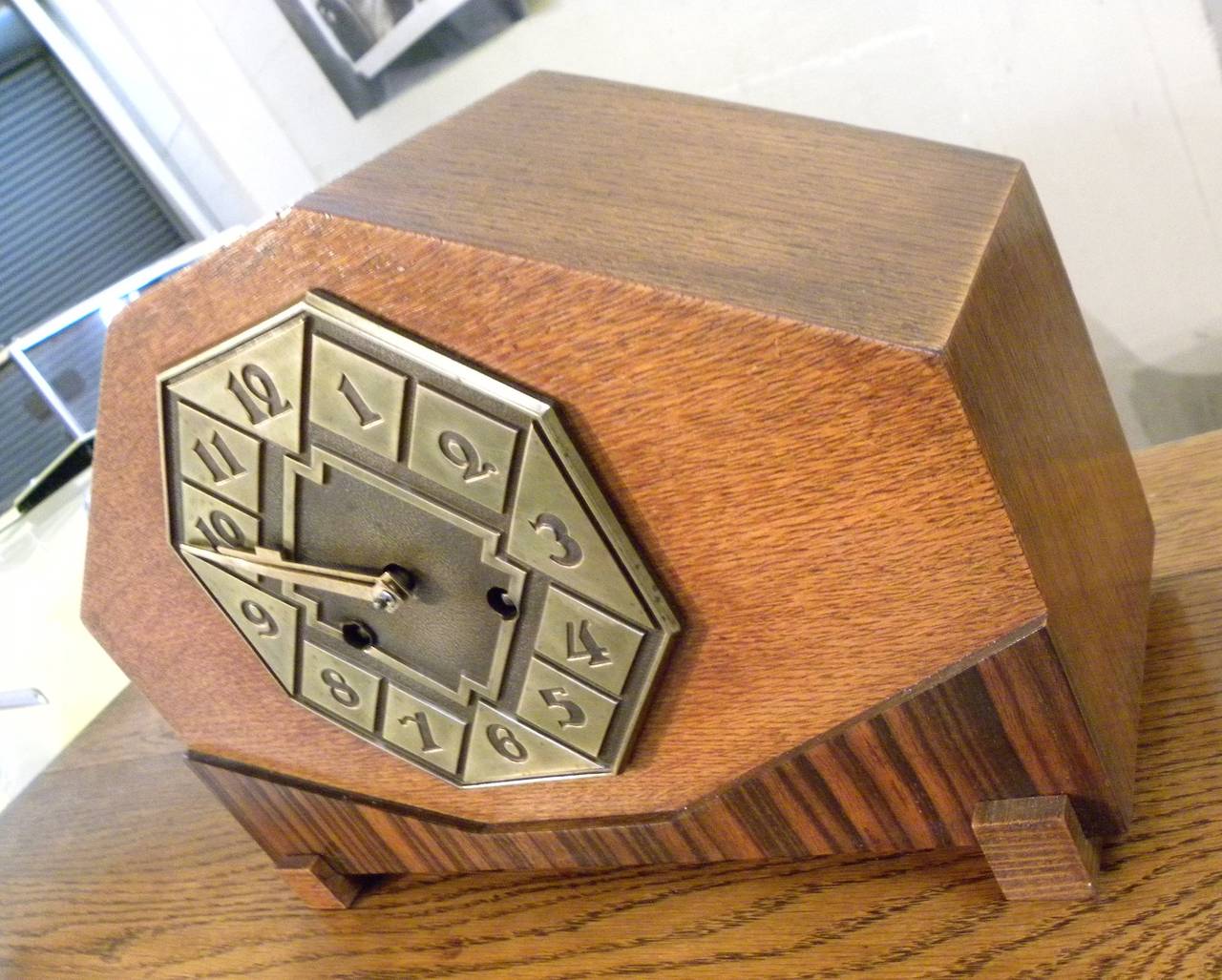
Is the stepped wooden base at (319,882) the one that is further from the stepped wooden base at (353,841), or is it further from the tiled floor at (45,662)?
the tiled floor at (45,662)

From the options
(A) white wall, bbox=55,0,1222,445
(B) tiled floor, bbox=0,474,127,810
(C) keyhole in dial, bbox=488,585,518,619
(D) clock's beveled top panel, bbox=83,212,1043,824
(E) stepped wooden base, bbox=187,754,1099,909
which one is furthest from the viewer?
(B) tiled floor, bbox=0,474,127,810

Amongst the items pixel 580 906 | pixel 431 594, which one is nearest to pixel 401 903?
pixel 580 906

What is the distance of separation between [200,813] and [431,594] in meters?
0.48

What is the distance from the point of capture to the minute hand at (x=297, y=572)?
616 millimetres

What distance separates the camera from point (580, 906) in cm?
70

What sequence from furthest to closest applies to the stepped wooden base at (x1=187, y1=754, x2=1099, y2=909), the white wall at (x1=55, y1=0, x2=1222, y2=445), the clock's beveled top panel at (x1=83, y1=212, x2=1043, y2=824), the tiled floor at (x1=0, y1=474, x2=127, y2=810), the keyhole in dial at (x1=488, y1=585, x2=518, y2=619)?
the tiled floor at (x1=0, y1=474, x2=127, y2=810)
the white wall at (x1=55, y1=0, x2=1222, y2=445)
the stepped wooden base at (x1=187, y1=754, x2=1099, y2=909)
the keyhole in dial at (x1=488, y1=585, x2=518, y2=619)
the clock's beveled top panel at (x1=83, y1=212, x2=1043, y2=824)

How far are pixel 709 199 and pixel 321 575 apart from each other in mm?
271

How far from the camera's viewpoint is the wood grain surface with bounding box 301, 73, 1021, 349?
1.59 feet

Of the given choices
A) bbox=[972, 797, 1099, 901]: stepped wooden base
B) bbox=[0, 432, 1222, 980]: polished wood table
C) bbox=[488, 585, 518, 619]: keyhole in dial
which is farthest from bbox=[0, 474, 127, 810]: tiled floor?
bbox=[972, 797, 1099, 901]: stepped wooden base

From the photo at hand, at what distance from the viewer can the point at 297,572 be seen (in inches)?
25.0

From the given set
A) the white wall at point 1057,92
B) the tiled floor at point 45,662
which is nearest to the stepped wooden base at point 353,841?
the tiled floor at point 45,662

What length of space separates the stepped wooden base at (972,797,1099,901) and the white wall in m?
0.85

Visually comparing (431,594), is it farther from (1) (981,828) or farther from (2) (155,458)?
(1) (981,828)

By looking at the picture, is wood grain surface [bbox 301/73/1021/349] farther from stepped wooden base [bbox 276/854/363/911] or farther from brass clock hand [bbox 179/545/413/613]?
stepped wooden base [bbox 276/854/363/911]
